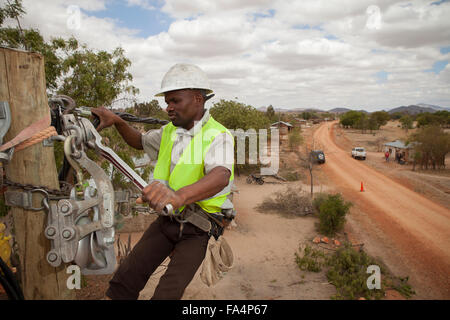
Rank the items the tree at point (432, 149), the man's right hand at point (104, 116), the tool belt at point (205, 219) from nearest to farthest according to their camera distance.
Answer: the tool belt at point (205, 219) < the man's right hand at point (104, 116) < the tree at point (432, 149)

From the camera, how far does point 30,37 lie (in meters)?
7.00

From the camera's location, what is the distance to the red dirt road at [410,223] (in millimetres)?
13250

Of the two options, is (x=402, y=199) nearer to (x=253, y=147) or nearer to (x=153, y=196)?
(x=253, y=147)

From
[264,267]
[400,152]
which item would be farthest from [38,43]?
[400,152]

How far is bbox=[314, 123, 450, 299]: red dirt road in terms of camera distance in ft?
43.5

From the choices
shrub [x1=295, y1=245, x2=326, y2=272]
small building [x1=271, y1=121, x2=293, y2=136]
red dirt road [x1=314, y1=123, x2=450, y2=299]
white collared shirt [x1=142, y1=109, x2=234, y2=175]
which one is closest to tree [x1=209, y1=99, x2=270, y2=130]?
red dirt road [x1=314, y1=123, x2=450, y2=299]

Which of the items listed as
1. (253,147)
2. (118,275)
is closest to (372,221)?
(253,147)

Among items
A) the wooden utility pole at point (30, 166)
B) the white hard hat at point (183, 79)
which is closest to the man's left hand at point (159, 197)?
the wooden utility pole at point (30, 166)

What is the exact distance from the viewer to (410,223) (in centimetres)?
1911

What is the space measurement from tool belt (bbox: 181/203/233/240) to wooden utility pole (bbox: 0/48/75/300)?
3.70 ft

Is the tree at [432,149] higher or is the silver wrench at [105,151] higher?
the silver wrench at [105,151]

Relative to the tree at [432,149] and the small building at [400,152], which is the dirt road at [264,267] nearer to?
the tree at [432,149]
